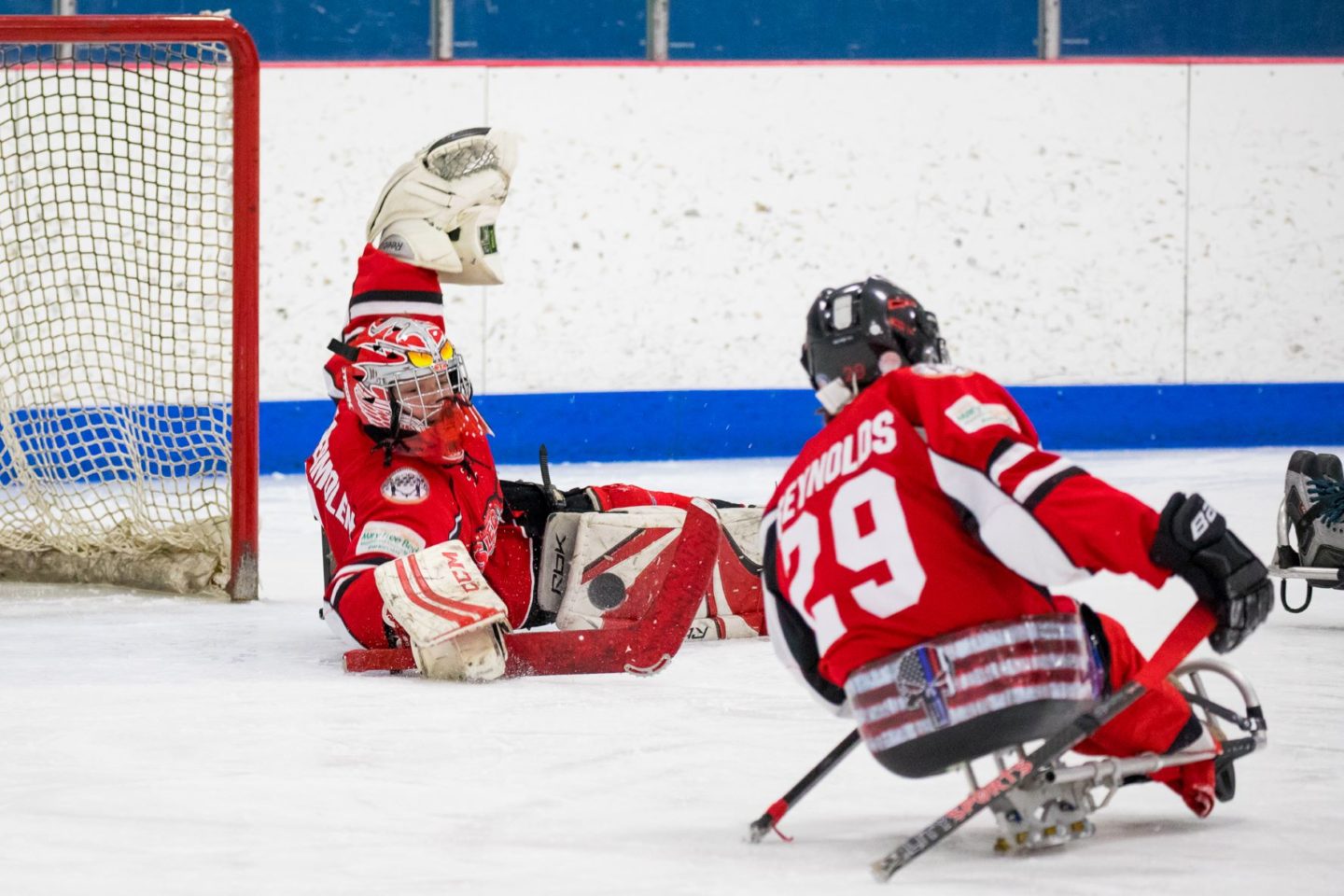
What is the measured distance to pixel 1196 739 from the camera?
7.13ft

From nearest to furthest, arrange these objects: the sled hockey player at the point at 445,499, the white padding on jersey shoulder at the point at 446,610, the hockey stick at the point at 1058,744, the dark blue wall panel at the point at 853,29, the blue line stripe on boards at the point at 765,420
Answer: the hockey stick at the point at 1058,744 → the white padding on jersey shoulder at the point at 446,610 → the sled hockey player at the point at 445,499 → the blue line stripe on boards at the point at 765,420 → the dark blue wall panel at the point at 853,29

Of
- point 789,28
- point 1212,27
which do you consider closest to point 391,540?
point 789,28

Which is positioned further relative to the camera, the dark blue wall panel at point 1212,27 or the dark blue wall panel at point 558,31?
the dark blue wall panel at point 1212,27

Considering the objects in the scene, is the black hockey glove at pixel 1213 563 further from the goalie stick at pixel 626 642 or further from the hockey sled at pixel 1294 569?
the hockey sled at pixel 1294 569

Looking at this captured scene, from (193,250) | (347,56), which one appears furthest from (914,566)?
(347,56)

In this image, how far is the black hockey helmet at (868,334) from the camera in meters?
2.13

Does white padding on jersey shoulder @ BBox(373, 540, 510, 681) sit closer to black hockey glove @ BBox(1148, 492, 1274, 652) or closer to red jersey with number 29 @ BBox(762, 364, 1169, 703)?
red jersey with number 29 @ BBox(762, 364, 1169, 703)

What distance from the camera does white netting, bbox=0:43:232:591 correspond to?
4469 millimetres

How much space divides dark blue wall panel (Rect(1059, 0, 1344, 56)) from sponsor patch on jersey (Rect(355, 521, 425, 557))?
4.36 meters

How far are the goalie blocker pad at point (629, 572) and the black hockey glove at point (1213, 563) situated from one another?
1.70 meters

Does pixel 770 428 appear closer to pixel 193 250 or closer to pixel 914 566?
pixel 193 250

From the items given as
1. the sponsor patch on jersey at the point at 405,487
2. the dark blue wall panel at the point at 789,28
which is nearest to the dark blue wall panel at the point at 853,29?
the dark blue wall panel at the point at 789,28

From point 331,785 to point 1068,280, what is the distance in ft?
15.5

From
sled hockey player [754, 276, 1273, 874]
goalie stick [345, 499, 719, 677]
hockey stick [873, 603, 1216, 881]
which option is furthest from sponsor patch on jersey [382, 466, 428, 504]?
hockey stick [873, 603, 1216, 881]
